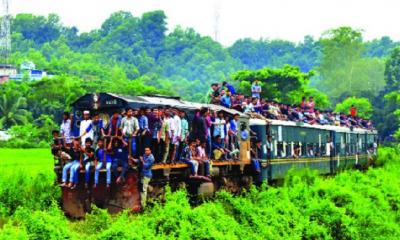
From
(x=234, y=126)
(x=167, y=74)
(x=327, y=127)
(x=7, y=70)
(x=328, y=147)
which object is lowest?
(x=328, y=147)

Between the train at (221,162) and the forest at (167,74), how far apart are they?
3096 centimetres

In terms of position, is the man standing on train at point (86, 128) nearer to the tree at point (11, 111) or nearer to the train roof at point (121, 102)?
the train roof at point (121, 102)

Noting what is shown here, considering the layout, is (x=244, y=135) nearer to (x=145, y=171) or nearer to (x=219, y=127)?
(x=219, y=127)

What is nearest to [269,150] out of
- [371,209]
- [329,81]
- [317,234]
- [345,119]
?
[371,209]

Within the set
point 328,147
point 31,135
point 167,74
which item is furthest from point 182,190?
point 167,74

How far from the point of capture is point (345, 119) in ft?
122

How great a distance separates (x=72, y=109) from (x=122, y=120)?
2597 mm

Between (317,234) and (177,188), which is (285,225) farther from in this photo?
(177,188)

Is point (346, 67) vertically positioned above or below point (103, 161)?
above

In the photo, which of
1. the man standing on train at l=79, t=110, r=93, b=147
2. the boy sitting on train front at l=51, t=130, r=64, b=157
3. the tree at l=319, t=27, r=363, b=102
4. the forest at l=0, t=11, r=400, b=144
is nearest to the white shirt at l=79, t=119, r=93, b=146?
the man standing on train at l=79, t=110, r=93, b=147

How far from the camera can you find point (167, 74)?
180m

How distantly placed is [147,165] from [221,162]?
14.2 ft

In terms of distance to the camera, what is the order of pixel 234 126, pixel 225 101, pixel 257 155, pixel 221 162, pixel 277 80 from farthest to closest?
pixel 277 80 → pixel 225 101 → pixel 257 155 → pixel 234 126 → pixel 221 162

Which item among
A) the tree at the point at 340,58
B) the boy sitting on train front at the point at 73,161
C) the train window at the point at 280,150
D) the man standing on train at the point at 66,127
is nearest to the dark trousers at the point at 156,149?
the boy sitting on train front at the point at 73,161
